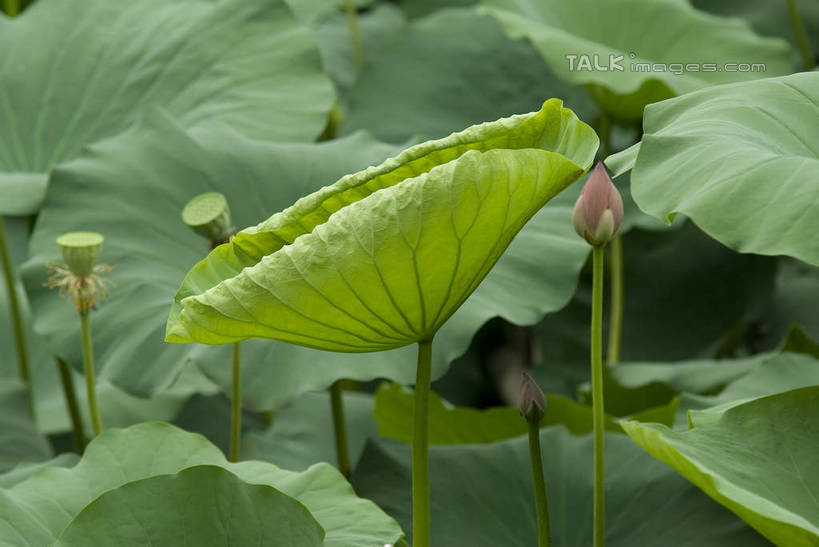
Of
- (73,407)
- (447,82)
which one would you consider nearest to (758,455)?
(73,407)

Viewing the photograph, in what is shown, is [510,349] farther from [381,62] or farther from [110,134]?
[110,134]

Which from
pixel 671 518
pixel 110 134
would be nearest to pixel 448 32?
pixel 110 134

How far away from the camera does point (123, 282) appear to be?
1.23 meters

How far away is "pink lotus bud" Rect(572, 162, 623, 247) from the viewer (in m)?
0.80

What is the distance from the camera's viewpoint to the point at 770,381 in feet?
3.92

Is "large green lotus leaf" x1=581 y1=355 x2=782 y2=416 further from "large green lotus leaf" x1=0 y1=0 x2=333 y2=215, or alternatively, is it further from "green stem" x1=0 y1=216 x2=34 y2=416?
"green stem" x1=0 y1=216 x2=34 y2=416

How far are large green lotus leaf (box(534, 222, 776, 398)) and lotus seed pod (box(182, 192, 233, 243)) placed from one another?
93cm

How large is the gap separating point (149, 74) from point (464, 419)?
27.8 inches

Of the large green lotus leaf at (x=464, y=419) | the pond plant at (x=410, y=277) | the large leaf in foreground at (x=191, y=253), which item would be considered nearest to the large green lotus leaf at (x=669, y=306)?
the pond plant at (x=410, y=277)

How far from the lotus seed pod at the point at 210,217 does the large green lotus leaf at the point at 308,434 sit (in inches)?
17.9

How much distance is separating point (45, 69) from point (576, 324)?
38.2 inches

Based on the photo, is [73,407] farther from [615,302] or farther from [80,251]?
[615,302]

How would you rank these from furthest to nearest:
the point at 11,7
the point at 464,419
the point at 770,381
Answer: the point at 11,7, the point at 464,419, the point at 770,381

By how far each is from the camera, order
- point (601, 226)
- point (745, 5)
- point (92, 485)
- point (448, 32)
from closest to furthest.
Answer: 1. point (601, 226)
2. point (92, 485)
3. point (448, 32)
4. point (745, 5)
